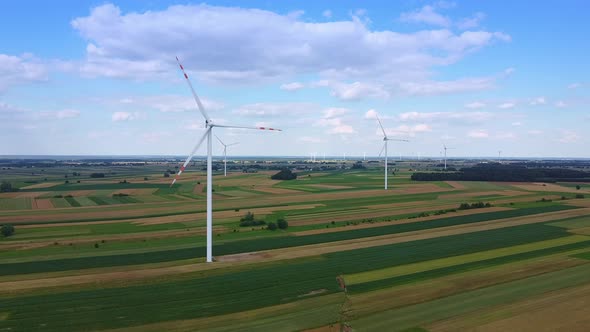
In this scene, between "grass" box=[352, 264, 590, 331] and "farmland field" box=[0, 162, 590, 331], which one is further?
"farmland field" box=[0, 162, 590, 331]

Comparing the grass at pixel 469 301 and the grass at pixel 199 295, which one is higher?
the grass at pixel 469 301

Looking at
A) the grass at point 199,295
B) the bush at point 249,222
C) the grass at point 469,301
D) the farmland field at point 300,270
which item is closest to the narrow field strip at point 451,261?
the farmland field at point 300,270

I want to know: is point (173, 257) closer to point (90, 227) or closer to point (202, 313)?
point (202, 313)

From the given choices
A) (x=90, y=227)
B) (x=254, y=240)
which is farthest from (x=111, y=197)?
(x=254, y=240)

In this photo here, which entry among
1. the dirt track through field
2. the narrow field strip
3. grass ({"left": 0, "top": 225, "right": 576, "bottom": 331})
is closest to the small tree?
grass ({"left": 0, "top": 225, "right": 576, "bottom": 331})

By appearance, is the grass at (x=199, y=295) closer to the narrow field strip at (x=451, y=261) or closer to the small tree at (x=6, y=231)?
the narrow field strip at (x=451, y=261)

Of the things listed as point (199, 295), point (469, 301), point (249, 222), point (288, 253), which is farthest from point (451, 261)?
point (249, 222)

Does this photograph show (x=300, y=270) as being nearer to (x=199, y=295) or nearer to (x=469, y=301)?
(x=199, y=295)

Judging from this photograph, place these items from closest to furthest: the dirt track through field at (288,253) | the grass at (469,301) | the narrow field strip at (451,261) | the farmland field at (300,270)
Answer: the grass at (469,301), the farmland field at (300,270), the dirt track through field at (288,253), the narrow field strip at (451,261)

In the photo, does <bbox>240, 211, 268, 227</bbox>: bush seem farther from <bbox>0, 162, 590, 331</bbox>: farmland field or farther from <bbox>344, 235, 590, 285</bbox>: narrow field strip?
<bbox>344, 235, 590, 285</bbox>: narrow field strip
